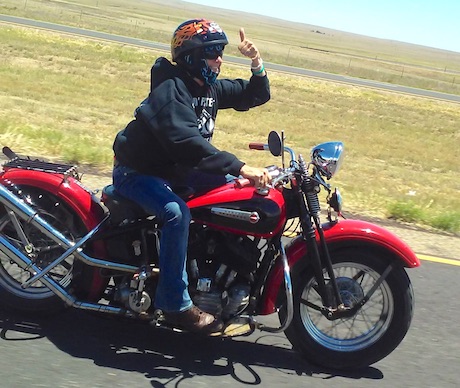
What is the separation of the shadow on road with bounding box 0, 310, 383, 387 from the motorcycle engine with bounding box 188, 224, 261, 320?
32 cm

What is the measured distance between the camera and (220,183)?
4.09 m

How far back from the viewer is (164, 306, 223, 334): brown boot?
3873mm

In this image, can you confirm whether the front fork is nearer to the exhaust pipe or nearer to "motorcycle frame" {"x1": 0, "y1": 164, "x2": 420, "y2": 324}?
"motorcycle frame" {"x1": 0, "y1": 164, "x2": 420, "y2": 324}

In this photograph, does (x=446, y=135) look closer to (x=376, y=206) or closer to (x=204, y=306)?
(x=376, y=206)

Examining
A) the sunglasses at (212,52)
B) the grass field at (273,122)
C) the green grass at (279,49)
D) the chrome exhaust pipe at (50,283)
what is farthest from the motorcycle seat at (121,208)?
the green grass at (279,49)

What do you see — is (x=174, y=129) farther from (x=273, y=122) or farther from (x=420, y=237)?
(x=273, y=122)

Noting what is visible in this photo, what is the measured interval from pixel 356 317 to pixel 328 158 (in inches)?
39.0

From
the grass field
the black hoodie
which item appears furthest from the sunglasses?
the grass field

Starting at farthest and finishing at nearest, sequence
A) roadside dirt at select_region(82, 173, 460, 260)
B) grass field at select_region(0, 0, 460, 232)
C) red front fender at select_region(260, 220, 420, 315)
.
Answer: grass field at select_region(0, 0, 460, 232)
roadside dirt at select_region(82, 173, 460, 260)
red front fender at select_region(260, 220, 420, 315)

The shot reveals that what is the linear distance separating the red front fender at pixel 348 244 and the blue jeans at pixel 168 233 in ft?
1.59

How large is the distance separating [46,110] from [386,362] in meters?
12.4

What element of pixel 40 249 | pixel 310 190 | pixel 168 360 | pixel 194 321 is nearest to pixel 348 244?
pixel 310 190

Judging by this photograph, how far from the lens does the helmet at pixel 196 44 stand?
3.87m

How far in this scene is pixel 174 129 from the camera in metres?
3.69
